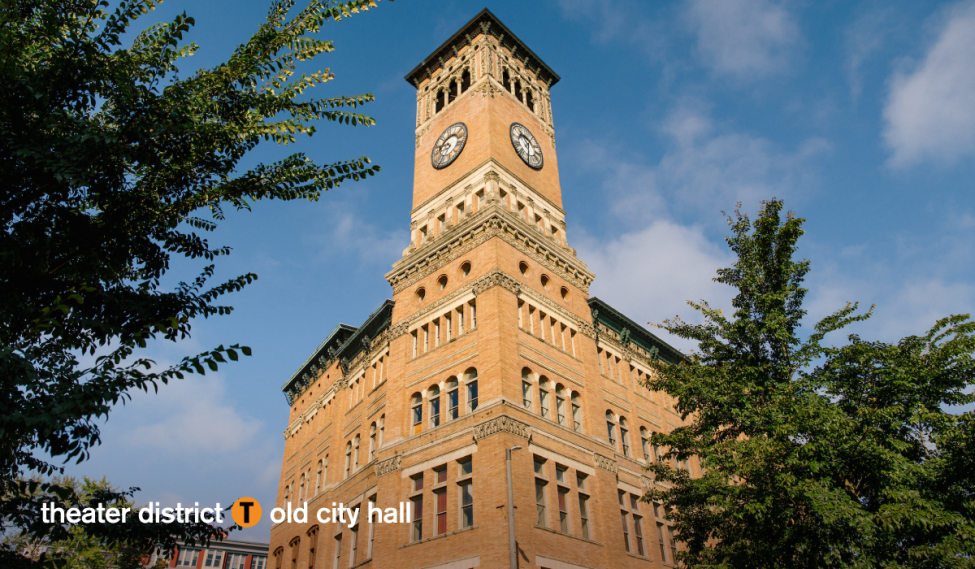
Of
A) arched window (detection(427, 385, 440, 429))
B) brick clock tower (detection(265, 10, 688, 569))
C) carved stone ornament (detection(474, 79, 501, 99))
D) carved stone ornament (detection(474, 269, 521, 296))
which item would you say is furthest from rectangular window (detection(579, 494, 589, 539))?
carved stone ornament (detection(474, 79, 501, 99))

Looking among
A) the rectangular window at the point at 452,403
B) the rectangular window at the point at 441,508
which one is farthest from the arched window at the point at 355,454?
the rectangular window at the point at 441,508

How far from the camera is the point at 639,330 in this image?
40312 mm

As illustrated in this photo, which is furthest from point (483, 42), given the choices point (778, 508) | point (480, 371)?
point (778, 508)

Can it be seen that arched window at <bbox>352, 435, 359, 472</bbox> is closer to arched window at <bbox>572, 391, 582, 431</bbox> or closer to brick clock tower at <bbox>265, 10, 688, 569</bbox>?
brick clock tower at <bbox>265, 10, 688, 569</bbox>

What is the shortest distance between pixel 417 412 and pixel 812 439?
18.3m

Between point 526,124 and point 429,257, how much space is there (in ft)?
43.8

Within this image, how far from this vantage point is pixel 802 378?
1861 centimetres

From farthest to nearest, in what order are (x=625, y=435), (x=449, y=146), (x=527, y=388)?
(x=449, y=146), (x=625, y=435), (x=527, y=388)

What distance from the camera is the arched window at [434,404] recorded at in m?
29.1

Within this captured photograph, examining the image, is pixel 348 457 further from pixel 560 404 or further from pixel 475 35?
pixel 475 35

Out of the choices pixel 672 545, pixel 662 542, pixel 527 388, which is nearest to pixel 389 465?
pixel 527 388

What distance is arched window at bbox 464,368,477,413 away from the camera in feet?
91.6

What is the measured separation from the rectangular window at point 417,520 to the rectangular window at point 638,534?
1096 cm

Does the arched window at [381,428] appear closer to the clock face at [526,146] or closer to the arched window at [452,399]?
the arched window at [452,399]
